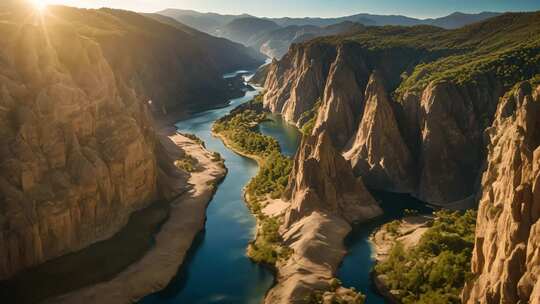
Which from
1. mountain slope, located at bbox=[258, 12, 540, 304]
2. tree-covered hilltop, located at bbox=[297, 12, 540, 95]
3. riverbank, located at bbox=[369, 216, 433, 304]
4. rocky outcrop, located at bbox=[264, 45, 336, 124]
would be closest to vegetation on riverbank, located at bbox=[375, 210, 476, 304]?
riverbank, located at bbox=[369, 216, 433, 304]

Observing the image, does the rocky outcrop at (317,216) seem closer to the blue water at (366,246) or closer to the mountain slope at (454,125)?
the mountain slope at (454,125)

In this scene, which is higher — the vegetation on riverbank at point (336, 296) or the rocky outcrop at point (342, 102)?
the rocky outcrop at point (342, 102)

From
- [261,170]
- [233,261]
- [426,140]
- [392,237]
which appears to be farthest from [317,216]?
[261,170]

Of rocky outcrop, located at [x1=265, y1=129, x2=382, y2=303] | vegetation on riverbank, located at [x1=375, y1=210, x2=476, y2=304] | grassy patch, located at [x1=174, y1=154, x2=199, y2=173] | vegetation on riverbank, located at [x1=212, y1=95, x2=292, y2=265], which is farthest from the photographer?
grassy patch, located at [x1=174, y1=154, x2=199, y2=173]

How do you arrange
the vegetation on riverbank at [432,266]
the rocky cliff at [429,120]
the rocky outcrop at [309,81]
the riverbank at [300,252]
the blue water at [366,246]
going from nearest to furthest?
the vegetation on riverbank at [432,266]
the riverbank at [300,252]
the blue water at [366,246]
the rocky cliff at [429,120]
the rocky outcrop at [309,81]

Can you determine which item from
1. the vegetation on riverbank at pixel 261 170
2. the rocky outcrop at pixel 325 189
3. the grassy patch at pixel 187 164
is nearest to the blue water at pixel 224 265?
the vegetation on riverbank at pixel 261 170

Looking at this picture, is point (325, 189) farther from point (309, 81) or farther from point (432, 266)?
point (309, 81)

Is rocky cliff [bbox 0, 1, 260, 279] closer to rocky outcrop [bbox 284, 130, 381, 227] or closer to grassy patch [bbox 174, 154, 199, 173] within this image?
grassy patch [bbox 174, 154, 199, 173]

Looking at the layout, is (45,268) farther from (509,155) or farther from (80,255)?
(509,155)
